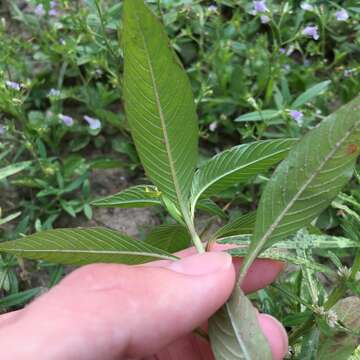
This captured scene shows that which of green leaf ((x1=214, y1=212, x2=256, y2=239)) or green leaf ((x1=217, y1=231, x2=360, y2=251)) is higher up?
green leaf ((x1=214, y1=212, x2=256, y2=239))

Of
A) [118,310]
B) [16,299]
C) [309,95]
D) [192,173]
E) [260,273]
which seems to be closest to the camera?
[118,310]

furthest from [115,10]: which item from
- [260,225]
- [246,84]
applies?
[260,225]

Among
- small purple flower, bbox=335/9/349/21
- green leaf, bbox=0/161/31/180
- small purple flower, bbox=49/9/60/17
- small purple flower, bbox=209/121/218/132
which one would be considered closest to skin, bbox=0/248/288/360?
green leaf, bbox=0/161/31/180

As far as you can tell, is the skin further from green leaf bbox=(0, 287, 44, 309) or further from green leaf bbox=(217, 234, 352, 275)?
green leaf bbox=(0, 287, 44, 309)

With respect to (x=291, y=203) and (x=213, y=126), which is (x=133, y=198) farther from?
(x=213, y=126)

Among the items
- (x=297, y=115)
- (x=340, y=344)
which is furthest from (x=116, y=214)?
(x=340, y=344)

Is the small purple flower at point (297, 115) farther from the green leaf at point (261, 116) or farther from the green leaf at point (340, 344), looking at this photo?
the green leaf at point (340, 344)

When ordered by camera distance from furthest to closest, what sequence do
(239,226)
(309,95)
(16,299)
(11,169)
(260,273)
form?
1. (309,95)
2. (11,169)
3. (16,299)
4. (260,273)
5. (239,226)

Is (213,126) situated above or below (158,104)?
below
